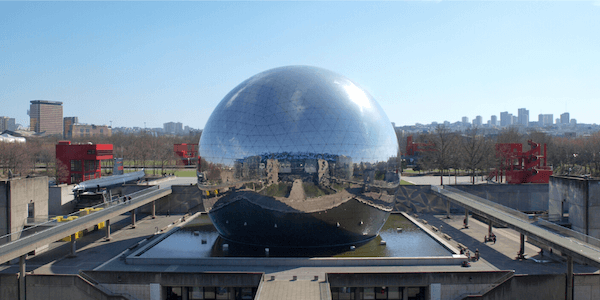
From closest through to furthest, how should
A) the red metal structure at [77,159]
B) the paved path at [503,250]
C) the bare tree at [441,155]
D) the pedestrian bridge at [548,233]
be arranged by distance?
the pedestrian bridge at [548,233] < the paved path at [503,250] < the red metal structure at [77,159] < the bare tree at [441,155]

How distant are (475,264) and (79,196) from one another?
104 ft

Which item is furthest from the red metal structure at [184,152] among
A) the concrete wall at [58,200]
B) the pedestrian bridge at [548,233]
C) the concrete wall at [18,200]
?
the pedestrian bridge at [548,233]

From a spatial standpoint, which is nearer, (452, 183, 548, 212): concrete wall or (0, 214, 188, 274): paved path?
(0, 214, 188, 274): paved path

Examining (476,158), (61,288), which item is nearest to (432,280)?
(61,288)

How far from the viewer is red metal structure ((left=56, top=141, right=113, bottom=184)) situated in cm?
4009

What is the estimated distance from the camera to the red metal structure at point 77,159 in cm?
4009

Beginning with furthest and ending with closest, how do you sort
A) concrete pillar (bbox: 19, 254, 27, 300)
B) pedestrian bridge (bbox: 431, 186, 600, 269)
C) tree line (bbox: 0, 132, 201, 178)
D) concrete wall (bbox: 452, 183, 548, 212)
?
tree line (bbox: 0, 132, 201, 178) < concrete wall (bbox: 452, 183, 548, 212) < concrete pillar (bbox: 19, 254, 27, 300) < pedestrian bridge (bbox: 431, 186, 600, 269)

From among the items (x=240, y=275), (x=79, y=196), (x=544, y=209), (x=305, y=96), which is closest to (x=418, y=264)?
(x=240, y=275)

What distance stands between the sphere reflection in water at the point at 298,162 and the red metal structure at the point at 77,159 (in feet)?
86.0

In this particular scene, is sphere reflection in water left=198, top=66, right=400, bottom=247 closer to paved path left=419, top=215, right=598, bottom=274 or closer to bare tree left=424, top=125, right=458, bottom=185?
paved path left=419, top=215, right=598, bottom=274

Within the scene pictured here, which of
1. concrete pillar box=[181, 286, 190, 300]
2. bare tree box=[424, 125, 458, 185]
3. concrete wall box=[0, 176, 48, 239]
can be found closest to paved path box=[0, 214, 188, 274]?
concrete wall box=[0, 176, 48, 239]

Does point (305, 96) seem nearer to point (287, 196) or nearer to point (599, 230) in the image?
point (287, 196)

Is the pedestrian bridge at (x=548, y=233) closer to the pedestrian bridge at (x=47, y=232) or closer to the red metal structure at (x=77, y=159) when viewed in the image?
the pedestrian bridge at (x=47, y=232)

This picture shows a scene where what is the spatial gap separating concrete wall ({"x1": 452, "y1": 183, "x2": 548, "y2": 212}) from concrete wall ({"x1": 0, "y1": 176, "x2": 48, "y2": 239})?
105ft
